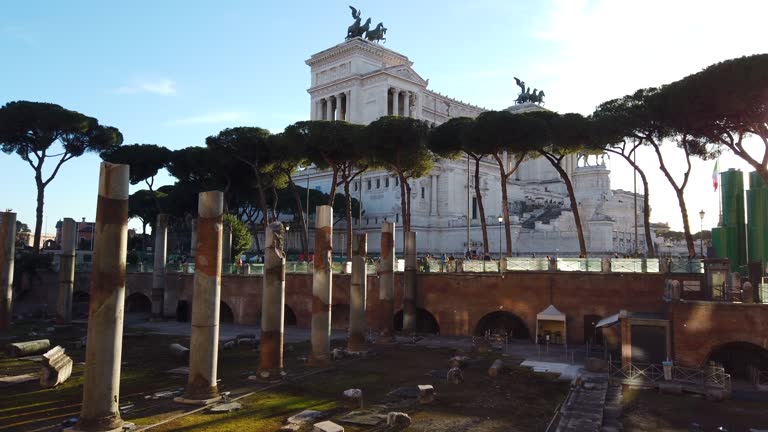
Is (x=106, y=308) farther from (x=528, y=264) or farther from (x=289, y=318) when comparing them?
(x=289, y=318)

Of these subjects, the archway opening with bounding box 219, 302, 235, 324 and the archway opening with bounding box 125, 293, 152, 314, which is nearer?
the archway opening with bounding box 219, 302, 235, 324

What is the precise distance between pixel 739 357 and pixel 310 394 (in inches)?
558

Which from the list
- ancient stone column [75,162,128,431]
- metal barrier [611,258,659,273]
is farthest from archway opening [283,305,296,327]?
ancient stone column [75,162,128,431]

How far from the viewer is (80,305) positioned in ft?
131

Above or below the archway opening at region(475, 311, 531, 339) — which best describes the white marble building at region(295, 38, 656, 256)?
above

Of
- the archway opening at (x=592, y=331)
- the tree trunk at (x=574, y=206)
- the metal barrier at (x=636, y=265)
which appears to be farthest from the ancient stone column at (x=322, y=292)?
the tree trunk at (x=574, y=206)

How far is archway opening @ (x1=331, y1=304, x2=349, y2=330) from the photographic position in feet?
105

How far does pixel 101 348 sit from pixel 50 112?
118ft

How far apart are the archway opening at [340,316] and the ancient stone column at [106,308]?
20422 millimetres

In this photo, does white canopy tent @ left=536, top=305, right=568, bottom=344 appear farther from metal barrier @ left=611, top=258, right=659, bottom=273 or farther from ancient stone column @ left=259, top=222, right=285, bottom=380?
ancient stone column @ left=259, top=222, right=285, bottom=380

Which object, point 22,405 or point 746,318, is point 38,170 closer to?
point 22,405

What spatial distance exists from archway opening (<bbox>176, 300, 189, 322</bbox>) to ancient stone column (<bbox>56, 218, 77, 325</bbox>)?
636 centimetres

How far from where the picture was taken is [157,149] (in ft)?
165

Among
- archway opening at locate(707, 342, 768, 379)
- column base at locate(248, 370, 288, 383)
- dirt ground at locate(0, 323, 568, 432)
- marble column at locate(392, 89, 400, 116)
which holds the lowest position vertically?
dirt ground at locate(0, 323, 568, 432)
